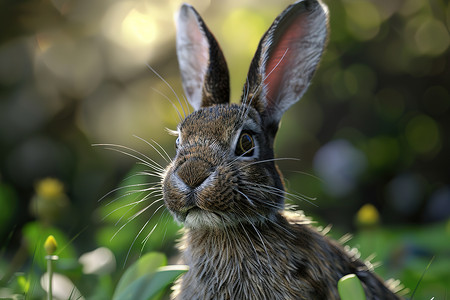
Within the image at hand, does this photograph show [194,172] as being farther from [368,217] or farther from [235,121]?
Result: [368,217]

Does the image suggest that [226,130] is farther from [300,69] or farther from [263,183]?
[300,69]

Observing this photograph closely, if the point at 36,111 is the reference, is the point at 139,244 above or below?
below

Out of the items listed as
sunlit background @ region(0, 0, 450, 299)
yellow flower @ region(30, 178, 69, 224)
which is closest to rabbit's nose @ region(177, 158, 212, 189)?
yellow flower @ region(30, 178, 69, 224)

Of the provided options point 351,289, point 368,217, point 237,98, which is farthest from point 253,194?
point 237,98

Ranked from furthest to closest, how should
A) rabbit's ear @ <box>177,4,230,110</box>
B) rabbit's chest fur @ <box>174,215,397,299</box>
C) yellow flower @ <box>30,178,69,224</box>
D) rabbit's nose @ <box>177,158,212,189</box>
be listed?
yellow flower @ <box>30,178,69,224</box> < rabbit's ear @ <box>177,4,230,110</box> < rabbit's chest fur @ <box>174,215,397,299</box> < rabbit's nose @ <box>177,158,212,189</box>

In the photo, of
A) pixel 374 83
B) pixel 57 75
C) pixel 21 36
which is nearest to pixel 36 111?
pixel 57 75

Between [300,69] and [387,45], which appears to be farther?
[387,45]

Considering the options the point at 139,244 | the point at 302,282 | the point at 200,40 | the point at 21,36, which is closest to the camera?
the point at 302,282

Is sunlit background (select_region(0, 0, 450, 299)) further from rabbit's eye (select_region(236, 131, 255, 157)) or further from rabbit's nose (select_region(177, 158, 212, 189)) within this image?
rabbit's nose (select_region(177, 158, 212, 189))

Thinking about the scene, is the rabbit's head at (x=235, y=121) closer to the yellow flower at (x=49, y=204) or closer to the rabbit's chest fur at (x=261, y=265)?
the rabbit's chest fur at (x=261, y=265)
